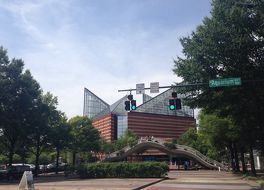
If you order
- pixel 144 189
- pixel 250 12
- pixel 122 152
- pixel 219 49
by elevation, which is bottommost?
pixel 144 189

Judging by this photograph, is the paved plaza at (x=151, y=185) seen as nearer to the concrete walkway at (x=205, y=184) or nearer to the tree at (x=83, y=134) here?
the concrete walkway at (x=205, y=184)

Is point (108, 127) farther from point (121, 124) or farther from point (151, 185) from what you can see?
point (151, 185)

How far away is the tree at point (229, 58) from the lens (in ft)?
73.0

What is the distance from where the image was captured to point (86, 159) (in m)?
86.9

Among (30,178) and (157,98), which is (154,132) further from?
(30,178)

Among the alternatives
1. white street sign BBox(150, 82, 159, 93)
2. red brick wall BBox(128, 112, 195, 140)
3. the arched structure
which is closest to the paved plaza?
white street sign BBox(150, 82, 159, 93)

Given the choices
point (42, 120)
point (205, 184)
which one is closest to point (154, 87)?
point (205, 184)

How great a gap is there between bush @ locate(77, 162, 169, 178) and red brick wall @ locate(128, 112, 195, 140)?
314ft

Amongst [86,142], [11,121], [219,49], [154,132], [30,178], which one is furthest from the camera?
[154,132]

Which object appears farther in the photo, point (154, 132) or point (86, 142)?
point (154, 132)

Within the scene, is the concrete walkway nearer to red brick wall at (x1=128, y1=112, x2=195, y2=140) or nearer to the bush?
the bush

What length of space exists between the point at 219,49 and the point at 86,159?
69.2 m

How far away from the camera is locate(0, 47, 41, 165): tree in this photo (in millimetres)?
41219

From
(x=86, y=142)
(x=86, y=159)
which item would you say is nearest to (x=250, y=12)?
(x=86, y=142)
